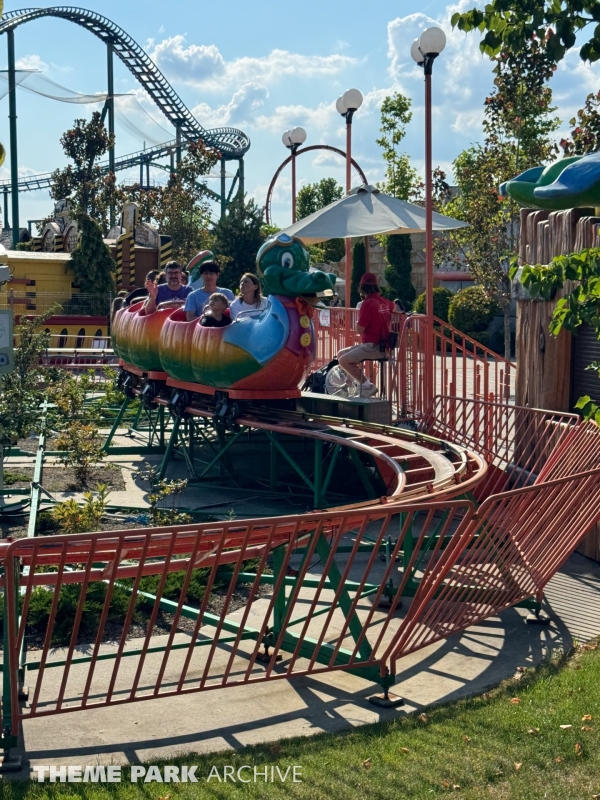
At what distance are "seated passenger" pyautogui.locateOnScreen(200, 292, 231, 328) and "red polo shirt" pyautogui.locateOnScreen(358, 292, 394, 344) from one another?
161cm

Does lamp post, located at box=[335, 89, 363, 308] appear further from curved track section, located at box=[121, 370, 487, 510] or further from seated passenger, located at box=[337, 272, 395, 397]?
curved track section, located at box=[121, 370, 487, 510]

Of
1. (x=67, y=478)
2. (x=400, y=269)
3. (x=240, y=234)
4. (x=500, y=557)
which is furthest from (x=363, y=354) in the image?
(x=400, y=269)

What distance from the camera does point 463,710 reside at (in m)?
5.20

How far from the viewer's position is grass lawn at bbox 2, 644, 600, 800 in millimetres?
4227

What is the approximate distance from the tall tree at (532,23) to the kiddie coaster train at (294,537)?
2.42 meters

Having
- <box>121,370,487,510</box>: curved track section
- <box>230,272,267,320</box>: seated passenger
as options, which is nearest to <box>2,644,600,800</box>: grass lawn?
<box>121,370,487,510</box>: curved track section

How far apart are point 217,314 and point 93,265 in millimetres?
22739

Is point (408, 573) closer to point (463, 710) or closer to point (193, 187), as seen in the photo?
point (463, 710)

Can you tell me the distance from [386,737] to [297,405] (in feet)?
23.1

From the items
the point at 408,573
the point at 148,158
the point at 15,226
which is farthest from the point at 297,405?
the point at 148,158

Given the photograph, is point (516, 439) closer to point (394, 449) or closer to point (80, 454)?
point (394, 449)

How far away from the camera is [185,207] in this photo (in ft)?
138

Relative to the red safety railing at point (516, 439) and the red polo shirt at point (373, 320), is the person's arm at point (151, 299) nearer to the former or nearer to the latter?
the red polo shirt at point (373, 320)

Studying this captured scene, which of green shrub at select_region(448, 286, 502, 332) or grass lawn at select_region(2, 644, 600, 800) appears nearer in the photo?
grass lawn at select_region(2, 644, 600, 800)
